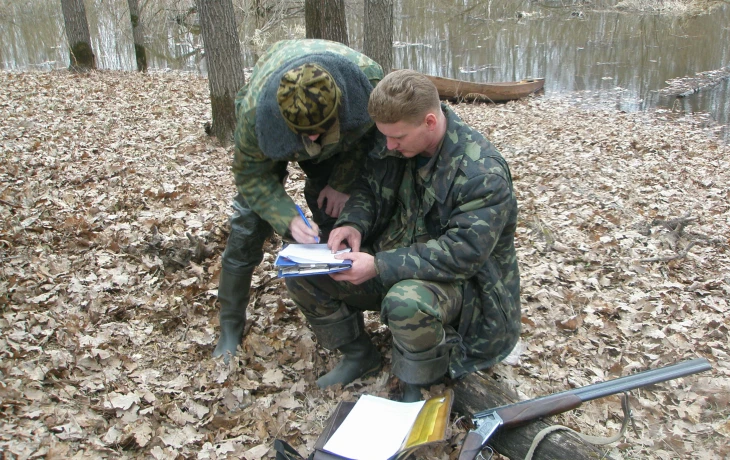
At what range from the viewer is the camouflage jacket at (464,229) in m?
2.54

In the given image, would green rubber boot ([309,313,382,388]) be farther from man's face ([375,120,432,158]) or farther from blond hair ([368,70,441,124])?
blond hair ([368,70,441,124])

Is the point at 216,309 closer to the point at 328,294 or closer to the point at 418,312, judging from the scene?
the point at 328,294

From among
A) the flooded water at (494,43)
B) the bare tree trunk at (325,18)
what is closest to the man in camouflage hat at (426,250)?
the bare tree trunk at (325,18)

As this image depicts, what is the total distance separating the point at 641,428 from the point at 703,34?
24.5 metres

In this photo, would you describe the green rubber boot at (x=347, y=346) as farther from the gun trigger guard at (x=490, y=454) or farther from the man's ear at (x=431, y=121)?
the man's ear at (x=431, y=121)

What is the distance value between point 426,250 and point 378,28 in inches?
250

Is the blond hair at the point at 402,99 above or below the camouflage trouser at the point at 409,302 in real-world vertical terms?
above

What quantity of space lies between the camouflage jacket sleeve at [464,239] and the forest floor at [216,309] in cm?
83

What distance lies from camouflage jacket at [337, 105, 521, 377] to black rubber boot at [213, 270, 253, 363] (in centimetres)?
87

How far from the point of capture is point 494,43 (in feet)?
73.8

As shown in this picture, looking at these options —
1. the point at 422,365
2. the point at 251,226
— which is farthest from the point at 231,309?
the point at 422,365

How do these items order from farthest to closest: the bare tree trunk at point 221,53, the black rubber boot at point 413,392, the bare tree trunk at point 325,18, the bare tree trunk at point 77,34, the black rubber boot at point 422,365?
the bare tree trunk at point 77,34 < the bare tree trunk at point 221,53 < the bare tree trunk at point 325,18 < the black rubber boot at point 413,392 < the black rubber boot at point 422,365

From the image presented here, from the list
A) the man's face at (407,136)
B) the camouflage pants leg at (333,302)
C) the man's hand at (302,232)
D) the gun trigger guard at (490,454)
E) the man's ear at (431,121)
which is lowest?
the gun trigger guard at (490,454)

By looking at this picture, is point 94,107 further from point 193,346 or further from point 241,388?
point 241,388
